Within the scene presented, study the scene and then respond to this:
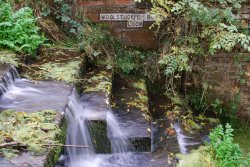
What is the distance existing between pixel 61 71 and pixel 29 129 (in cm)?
162

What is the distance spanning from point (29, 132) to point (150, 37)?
10.8ft

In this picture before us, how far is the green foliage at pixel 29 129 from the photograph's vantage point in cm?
→ 335

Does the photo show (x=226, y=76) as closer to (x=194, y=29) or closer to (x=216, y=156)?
(x=194, y=29)

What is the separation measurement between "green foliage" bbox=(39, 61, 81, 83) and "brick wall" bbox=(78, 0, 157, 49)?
115 centimetres

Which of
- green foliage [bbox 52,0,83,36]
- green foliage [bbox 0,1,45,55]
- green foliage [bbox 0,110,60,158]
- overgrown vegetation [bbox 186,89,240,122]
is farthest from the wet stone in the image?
overgrown vegetation [bbox 186,89,240,122]

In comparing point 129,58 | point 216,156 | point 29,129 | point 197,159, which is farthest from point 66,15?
point 216,156

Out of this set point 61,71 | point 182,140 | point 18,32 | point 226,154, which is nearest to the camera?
point 226,154

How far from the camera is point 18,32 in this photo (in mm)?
5363

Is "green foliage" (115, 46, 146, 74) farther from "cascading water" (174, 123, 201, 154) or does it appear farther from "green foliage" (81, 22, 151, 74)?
"cascading water" (174, 123, 201, 154)

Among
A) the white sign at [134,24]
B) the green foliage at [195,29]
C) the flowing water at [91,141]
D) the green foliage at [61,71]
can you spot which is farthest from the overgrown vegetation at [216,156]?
the white sign at [134,24]

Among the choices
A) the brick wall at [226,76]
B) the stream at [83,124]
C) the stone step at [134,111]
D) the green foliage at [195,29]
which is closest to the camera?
the stream at [83,124]

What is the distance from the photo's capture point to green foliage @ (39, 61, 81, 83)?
4.95 metres

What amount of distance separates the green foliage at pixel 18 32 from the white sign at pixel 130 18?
1237mm

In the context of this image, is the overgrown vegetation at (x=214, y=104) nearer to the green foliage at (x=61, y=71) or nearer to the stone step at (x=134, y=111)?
the stone step at (x=134, y=111)
